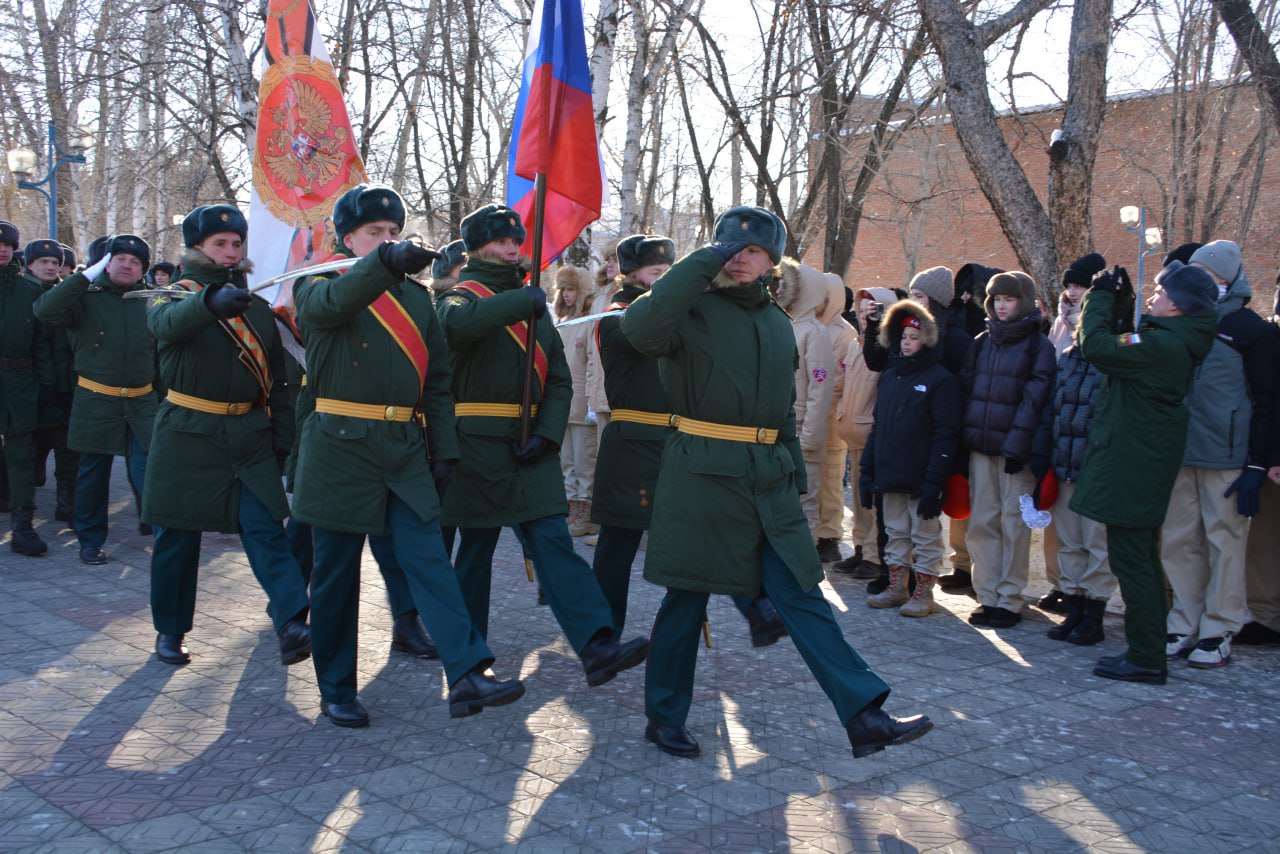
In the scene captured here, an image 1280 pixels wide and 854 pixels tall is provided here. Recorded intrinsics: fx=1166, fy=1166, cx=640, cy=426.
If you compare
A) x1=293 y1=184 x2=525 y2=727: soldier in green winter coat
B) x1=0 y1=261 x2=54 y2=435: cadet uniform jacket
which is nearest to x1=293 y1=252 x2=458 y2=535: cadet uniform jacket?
x1=293 y1=184 x2=525 y2=727: soldier in green winter coat

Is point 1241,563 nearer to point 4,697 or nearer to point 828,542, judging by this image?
Result: point 828,542

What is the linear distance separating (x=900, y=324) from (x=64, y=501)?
633 centimetres

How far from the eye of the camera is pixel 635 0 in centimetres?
1270

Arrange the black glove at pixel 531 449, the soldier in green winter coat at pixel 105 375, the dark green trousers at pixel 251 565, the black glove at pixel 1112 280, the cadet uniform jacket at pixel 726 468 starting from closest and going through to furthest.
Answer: the cadet uniform jacket at pixel 726 468
the black glove at pixel 531 449
the dark green trousers at pixel 251 565
the black glove at pixel 1112 280
the soldier in green winter coat at pixel 105 375

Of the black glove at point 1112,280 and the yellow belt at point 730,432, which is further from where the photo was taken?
the black glove at point 1112,280

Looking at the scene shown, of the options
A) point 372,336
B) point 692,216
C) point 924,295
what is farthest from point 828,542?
point 692,216

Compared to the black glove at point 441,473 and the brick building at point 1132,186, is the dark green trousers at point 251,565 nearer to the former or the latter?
the black glove at point 441,473

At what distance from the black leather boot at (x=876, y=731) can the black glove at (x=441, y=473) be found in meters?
1.86

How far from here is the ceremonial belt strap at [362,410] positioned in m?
4.41

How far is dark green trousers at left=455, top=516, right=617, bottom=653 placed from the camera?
4.73m

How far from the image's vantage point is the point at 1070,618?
6387 millimetres

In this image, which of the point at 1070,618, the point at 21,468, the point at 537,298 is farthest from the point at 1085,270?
the point at 21,468

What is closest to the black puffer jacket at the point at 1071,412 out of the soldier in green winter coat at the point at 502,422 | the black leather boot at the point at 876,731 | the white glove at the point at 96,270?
the black leather boot at the point at 876,731

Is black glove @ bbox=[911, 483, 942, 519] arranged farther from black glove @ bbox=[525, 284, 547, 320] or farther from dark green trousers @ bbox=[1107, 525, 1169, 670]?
black glove @ bbox=[525, 284, 547, 320]
